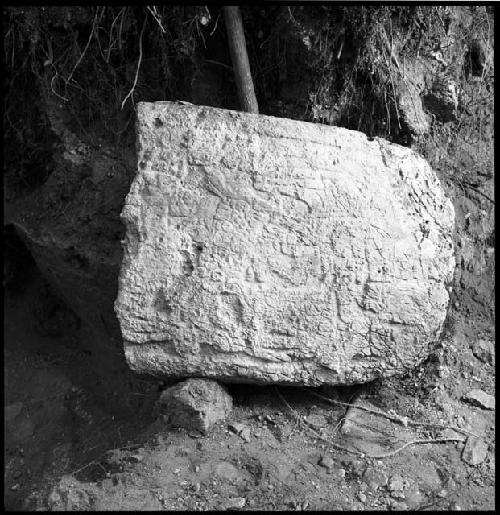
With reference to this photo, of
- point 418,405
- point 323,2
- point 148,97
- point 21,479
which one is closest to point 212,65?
point 148,97

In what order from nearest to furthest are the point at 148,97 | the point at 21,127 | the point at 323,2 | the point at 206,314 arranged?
the point at 206,314 → the point at 323,2 → the point at 148,97 → the point at 21,127

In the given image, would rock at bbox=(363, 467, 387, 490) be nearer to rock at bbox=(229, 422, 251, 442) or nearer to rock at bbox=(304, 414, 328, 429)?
rock at bbox=(304, 414, 328, 429)

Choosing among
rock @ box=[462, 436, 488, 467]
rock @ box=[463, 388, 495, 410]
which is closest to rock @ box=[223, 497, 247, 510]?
rock @ box=[462, 436, 488, 467]

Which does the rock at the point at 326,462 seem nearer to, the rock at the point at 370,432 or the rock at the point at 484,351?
the rock at the point at 370,432

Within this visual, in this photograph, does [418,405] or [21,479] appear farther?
[21,479]

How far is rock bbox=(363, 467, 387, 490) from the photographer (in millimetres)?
2119

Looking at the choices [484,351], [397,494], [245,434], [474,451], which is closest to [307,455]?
[245,434]

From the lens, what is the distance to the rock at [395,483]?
6.89 ft

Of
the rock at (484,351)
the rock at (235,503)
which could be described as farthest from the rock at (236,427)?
the rock at (484,351)

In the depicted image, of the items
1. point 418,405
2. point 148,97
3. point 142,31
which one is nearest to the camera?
point 418,405

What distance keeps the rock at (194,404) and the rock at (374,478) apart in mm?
606

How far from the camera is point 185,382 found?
2.32 meters

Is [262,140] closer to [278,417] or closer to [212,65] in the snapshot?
[212,65]

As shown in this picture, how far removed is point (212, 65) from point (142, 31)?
1.22ft
